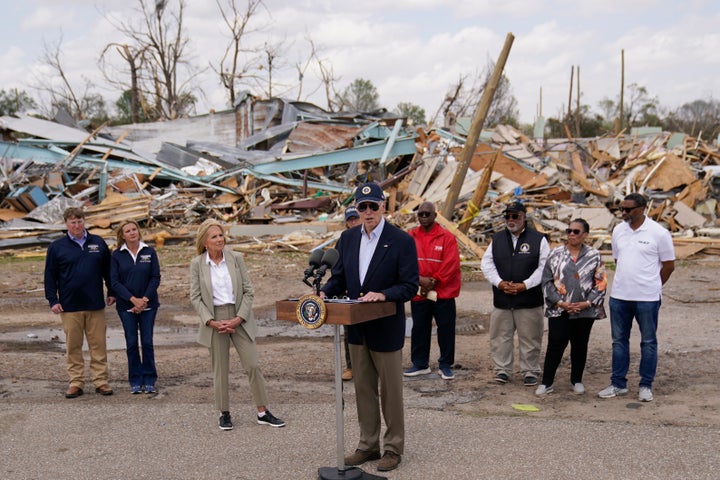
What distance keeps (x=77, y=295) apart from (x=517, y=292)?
4522mm

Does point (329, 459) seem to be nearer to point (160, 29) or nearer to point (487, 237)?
point (487, 237)

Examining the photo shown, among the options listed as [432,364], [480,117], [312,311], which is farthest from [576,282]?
[480,117]

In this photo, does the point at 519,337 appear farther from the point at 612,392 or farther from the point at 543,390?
the point at 612,392

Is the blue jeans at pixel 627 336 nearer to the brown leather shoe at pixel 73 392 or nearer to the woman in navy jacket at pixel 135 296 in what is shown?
the woman in navy jacket at pixel 135 296

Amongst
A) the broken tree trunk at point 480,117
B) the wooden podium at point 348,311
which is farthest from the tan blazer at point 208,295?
the broken tree trunk at point 480,117

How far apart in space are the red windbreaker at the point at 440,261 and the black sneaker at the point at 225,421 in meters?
2.54

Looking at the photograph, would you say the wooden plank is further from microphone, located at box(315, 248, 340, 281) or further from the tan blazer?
microphone, located at box(315, 248, 340, 281)

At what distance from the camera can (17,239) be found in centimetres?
1825

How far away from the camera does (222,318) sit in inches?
239

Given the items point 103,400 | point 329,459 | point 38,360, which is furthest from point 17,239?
point 329,459

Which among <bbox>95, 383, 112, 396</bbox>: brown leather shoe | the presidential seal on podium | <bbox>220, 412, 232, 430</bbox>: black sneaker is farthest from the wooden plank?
the presidential seal on podium

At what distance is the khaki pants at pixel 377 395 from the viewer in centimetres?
507

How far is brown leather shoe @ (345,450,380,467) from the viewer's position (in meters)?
5.11

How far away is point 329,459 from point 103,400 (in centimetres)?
284
